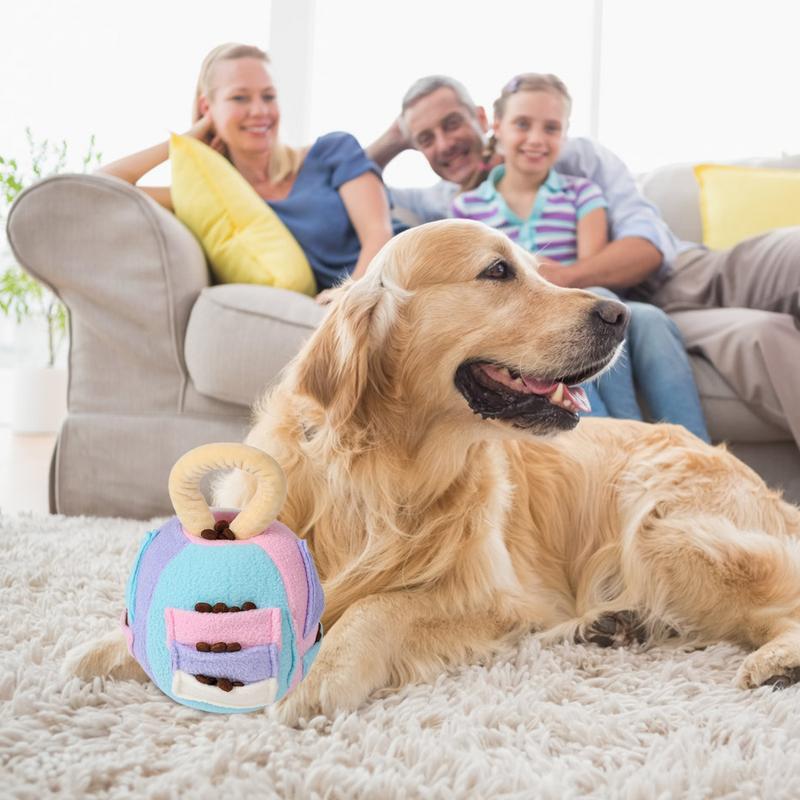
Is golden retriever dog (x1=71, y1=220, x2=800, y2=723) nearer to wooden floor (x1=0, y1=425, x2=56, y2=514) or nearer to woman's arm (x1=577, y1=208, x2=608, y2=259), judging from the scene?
woman's arm (x1=577, y1=208, x2=608, y2=259)

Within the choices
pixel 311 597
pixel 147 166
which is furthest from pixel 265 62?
pixel 311 597

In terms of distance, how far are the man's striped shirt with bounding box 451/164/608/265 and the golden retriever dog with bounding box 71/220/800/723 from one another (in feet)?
5.06

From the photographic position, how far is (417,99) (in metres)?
3.44

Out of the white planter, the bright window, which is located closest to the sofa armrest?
the white planter

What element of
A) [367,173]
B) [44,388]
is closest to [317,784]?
[367,173]

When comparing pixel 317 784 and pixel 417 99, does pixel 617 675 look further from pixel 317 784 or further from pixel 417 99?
pixel 417 99

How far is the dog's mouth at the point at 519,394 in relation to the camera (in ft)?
4.52

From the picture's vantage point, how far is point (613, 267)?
2.82 meters

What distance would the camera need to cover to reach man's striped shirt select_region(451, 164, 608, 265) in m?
3.00

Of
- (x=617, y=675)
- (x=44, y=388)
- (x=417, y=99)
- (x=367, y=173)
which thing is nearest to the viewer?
(x=617, y=675)

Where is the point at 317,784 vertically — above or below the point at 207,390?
below

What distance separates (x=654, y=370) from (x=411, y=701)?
1.63m

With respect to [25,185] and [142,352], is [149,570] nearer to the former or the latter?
[142,352]

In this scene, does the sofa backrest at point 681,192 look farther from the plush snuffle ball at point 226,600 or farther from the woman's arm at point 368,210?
the plush snuffle ball at point 226,600
